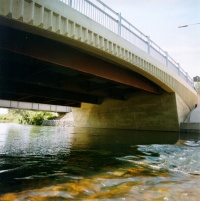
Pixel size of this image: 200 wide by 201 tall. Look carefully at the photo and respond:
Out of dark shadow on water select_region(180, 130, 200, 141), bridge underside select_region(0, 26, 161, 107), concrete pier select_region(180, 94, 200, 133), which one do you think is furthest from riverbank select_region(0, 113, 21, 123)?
dark shadow on water select_region(180, 130, 200, 141)

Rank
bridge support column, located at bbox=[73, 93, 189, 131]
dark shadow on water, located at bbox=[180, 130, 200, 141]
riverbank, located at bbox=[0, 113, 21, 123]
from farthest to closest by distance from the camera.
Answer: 1. riverbank, located at bbox=[0, 113, 21, 123]
2. bridge support column, located at bbox=[73, 93, 189, 131]
3. dark shadow on water, located at bbox=[180, 130, 200, 141]

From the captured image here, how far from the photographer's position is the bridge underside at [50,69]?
33.0 ft

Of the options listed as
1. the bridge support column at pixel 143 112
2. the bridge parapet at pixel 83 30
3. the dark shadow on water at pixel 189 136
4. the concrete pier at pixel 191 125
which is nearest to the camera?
the bridge parapet at pixel 83 30

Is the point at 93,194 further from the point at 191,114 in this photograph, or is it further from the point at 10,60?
the point at 191,114

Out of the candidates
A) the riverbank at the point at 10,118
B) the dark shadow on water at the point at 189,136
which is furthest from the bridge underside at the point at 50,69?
the riverbank at the point at 10,118

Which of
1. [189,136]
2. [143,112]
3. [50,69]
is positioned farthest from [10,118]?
[189,136]

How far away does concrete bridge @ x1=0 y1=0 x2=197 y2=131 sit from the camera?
925 cm

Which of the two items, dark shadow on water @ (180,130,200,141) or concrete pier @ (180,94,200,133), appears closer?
dark shadow on water @ (180,130,200,141)

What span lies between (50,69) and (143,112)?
573 inches

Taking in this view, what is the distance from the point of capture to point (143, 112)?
25984 millimetres

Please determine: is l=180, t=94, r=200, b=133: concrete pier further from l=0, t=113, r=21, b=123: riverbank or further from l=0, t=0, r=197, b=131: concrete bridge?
l=0, t=113, r=21, b=123: riverbank

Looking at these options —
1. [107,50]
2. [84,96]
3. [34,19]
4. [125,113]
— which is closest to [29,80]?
[107,50]

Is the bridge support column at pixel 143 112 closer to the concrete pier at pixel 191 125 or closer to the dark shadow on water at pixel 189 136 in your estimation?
the concrete pier at pixel 191 125

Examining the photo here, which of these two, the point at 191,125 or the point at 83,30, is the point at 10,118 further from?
the point at 83,30
